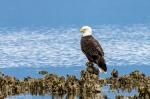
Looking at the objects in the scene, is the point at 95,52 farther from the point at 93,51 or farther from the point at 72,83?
the point at 72,83

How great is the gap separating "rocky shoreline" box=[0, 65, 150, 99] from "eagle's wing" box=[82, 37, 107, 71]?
0.42 meters

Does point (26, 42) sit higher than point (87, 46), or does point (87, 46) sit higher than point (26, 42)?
point (26, 42)

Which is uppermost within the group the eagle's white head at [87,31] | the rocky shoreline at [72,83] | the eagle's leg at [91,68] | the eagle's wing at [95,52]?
the eagle's white head at [87,31]

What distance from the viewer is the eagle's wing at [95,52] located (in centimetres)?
2642

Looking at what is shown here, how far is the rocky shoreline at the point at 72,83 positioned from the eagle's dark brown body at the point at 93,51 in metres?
0.42

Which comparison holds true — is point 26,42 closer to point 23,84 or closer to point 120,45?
point 120,45

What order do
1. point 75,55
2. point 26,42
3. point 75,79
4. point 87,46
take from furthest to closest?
point 26,42, point 75,55, point 87,46, point 75,79

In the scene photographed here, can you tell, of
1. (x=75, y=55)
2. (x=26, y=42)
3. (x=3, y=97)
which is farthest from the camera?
(x=26, y=42)

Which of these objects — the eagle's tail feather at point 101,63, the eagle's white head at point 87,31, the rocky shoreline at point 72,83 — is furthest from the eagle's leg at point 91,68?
the eagle's white head at point 87,31

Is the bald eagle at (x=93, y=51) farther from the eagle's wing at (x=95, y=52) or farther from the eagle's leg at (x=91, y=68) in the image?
the eagle's leg at (x=91, y=68)

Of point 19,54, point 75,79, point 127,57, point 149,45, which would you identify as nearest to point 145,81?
point 75,79

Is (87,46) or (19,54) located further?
(19,54)

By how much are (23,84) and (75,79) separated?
1415 mm

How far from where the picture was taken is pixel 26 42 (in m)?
50.5
